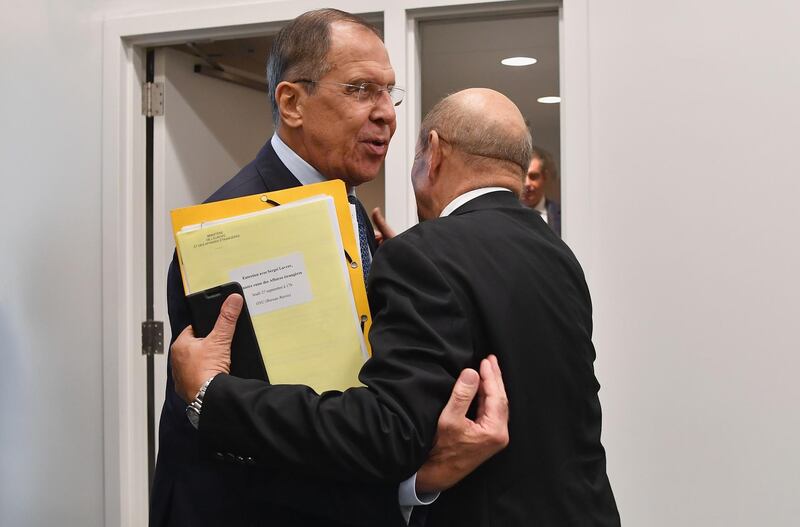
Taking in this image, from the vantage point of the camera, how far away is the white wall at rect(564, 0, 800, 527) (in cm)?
194

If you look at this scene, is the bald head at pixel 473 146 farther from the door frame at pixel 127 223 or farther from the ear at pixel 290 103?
the door frame at pixel 127 223

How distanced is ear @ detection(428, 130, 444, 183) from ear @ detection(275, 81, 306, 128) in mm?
265

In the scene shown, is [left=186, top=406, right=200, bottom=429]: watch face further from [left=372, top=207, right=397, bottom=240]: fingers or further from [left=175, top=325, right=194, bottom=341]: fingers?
[left=372, top=207, right=397, bottom=240]: fingers

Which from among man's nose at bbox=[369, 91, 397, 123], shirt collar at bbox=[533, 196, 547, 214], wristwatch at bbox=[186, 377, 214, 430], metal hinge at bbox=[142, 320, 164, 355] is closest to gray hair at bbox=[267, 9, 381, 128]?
man's nose at bbox=[369, 91, 397, 123]

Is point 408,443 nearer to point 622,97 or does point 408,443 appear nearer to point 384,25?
point 622,97

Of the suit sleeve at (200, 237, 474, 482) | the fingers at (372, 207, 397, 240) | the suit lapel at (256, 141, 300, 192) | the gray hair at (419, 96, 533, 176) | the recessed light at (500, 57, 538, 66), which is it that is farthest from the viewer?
the recessed light at (500, 57, 538, 66)

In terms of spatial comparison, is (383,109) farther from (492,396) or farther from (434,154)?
(492,396)

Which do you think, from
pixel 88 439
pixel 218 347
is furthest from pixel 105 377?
pixel 218 347

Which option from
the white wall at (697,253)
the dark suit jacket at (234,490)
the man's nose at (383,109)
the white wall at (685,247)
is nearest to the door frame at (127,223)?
the white wall at (685,247)

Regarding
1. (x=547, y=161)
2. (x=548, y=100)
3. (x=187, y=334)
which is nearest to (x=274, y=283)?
(x=187, y=334)

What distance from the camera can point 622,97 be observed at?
6.77 ft

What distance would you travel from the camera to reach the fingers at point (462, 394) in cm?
103

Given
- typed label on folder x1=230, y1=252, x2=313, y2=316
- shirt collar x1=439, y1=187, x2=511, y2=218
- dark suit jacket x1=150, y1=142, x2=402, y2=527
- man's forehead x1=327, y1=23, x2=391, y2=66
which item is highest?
man's forehead x1=327, y1=23, x2=391, y2=66

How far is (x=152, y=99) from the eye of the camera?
252 centimetres
